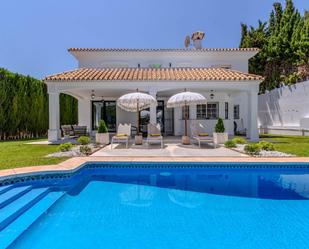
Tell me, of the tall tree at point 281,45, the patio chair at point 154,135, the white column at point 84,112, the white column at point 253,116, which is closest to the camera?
the patio chair at point 154,135

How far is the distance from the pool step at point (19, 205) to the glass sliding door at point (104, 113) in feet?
51.0

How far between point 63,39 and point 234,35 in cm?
2732

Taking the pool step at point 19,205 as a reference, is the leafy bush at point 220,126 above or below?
above

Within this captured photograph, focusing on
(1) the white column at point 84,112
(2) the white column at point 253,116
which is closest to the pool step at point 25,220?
(2) the white column at point 253,116

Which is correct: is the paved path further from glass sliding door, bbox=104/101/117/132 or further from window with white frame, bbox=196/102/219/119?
glass sliding door, bbox=104/101/117/132

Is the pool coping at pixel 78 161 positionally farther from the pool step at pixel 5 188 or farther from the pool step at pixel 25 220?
the pool step at pixel 25 220

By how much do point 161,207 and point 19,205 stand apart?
3416 millimetres

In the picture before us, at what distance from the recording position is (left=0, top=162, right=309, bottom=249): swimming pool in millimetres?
4648

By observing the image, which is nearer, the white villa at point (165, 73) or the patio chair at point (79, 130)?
the patio chair at point (79, 130)

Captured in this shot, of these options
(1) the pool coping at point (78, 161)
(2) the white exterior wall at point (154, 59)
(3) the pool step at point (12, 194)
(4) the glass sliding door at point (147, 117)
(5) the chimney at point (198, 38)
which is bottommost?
(3) the pool step at point (12, 194)

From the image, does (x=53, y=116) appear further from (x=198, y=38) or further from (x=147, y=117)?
(x=198, y=38)

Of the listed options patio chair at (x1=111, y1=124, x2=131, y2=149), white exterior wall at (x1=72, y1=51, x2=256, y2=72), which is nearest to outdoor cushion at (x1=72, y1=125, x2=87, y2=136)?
patio chair at (x1=111, y1=124, x2=131, y2=149)

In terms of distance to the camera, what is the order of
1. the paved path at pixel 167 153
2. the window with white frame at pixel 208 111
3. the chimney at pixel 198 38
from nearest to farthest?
1. the paved path at pixel 167 153
2. the window with white frame at pixel 208 111
3. the chimney at pixel 198 38

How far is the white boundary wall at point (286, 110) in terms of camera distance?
2117cm
